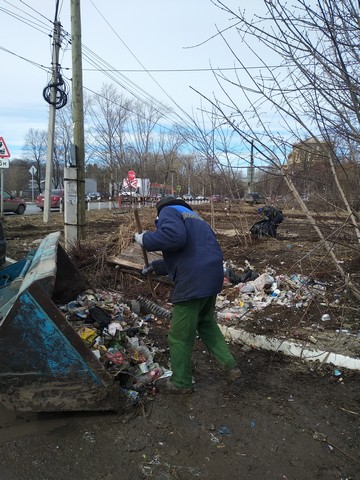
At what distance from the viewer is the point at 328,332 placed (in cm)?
461

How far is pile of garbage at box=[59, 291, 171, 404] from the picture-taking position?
3422 mm

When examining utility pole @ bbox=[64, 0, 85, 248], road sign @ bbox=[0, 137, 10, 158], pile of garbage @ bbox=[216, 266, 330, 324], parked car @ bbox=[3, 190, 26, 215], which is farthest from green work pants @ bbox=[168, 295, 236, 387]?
parked car @ bbox=[3, 190, 26, 215]

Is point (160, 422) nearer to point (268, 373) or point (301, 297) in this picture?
point (268, 373)

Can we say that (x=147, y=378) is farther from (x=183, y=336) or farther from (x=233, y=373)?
(x=233, y=373)

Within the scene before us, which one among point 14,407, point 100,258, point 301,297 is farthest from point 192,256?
point 100,258

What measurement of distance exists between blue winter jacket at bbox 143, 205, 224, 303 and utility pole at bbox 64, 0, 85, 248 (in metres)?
5.47

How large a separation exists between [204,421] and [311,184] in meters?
1.95

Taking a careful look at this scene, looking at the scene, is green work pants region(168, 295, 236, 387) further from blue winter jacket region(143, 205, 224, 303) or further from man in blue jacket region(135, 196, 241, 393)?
blue winter jacket region(143, 205, 224, 303)

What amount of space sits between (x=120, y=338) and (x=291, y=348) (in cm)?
174

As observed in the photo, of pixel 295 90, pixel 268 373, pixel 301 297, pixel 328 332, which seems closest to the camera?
pixel 295 90

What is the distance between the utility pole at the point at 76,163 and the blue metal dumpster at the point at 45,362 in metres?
5.71

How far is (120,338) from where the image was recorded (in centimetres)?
398

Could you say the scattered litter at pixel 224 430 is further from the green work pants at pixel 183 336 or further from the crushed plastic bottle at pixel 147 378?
the crushed plastic bottle at pixel 147 378

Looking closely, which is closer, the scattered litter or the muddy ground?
the muddy ground
